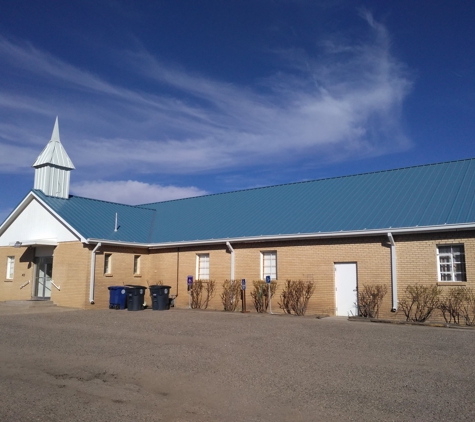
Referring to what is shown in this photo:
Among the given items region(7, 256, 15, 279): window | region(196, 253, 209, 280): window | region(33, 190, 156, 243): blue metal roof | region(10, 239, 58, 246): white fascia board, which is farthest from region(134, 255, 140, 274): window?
region(7, 256, 15, 279): window

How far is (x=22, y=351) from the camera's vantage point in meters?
10.7

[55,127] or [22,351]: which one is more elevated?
[55,127]

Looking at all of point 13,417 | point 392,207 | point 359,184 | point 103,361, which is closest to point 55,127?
point 359,184

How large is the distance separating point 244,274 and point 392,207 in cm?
689

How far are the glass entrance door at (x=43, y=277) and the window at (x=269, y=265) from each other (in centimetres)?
1107

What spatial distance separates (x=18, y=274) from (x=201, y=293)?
33.5 ft

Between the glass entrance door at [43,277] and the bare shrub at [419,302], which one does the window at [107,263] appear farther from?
the bare shrub at [419,302]

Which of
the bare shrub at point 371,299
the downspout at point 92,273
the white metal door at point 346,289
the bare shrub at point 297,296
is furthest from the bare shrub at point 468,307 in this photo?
Result: the downspout at point 92,273

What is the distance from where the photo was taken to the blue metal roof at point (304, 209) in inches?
724

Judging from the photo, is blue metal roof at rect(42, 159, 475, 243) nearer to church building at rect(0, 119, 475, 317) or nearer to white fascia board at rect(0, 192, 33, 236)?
church building at rect(0, 119, 475, 317)

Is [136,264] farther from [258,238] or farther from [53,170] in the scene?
[258,238]

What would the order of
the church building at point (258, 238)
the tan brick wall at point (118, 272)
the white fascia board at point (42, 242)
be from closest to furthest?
the church building at point (258, 238)
the tan brick wall at point (118, 272)
the white fascia board at point (42, 242)

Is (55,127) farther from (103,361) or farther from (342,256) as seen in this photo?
(103,361)

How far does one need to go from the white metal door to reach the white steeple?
15.1 metres
